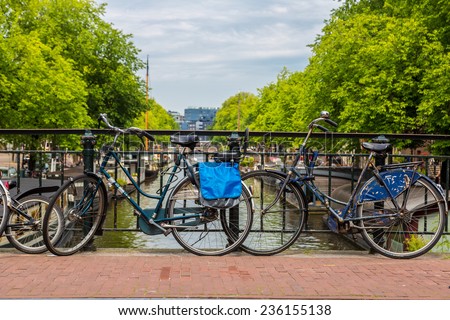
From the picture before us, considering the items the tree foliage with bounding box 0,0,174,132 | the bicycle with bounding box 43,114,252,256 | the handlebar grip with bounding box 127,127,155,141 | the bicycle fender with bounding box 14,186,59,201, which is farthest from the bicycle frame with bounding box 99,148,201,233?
the tree foliage with bounding box 0,0,174,132

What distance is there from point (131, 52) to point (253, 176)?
108ft

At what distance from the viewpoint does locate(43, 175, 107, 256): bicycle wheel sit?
17.0ft

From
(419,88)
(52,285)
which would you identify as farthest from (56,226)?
(419,88)

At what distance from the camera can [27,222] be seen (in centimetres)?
534

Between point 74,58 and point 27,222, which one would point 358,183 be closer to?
point 27,222

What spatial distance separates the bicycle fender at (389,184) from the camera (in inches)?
213

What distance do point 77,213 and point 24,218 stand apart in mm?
510

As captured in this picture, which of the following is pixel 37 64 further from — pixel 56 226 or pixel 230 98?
pixel 230 98

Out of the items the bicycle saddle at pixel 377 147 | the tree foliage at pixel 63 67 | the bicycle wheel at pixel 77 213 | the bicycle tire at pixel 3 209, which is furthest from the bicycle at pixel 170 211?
the tree foliage at pixel 63 67

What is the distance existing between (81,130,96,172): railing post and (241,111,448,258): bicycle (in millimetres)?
1562

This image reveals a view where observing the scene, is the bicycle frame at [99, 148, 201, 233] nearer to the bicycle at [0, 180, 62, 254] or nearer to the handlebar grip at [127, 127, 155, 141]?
the handlebar grip at [127, 127, 155, 141]

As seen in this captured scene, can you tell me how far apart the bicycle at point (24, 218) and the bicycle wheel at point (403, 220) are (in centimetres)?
301

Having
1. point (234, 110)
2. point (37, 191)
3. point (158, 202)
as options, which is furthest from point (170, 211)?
point (234, 110)

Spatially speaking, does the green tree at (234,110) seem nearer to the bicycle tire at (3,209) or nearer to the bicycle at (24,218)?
the bicycle at (24,218)
